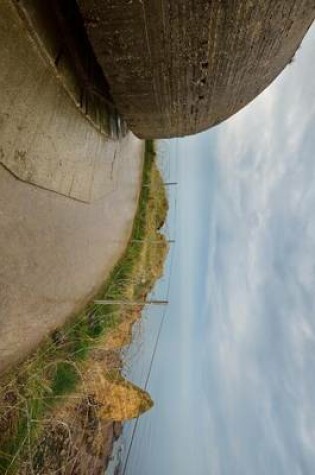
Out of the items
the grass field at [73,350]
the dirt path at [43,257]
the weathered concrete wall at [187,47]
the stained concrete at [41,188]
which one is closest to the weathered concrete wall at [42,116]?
the stained concrete at [41,188]

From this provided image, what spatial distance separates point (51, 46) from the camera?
4.10m

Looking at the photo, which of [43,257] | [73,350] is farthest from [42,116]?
[73,350]

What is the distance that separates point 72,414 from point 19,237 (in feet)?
7.48

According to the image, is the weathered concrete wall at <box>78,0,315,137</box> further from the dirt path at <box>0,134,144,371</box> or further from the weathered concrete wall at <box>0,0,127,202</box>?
the dirt path at <box>0,134,144,371</box>

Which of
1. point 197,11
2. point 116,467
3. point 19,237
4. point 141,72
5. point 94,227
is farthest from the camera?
point 116,467

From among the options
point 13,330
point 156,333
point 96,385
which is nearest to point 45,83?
point 13,330

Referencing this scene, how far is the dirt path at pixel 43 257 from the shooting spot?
154 inches

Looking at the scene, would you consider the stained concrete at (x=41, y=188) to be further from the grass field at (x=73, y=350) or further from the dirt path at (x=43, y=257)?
the grass field at (x=73, y=350)

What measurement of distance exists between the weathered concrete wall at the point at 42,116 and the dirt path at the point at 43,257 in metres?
0.18

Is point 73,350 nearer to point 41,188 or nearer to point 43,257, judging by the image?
point 43,257

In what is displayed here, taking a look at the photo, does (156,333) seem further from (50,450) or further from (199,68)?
(199,68)

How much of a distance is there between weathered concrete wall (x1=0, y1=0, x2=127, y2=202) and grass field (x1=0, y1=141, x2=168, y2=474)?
60.8 inches

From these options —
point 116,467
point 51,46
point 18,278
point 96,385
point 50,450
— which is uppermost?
point 51,46

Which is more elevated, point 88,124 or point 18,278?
point 88,124
